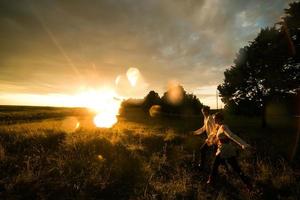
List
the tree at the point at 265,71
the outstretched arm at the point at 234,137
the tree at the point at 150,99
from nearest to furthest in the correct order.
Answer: the outstretched arm at the point at 234,137
the tree at the point at 265,71
the tree at the point at 150,99

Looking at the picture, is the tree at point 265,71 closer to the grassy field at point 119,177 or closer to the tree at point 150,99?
the tree at point 150,99

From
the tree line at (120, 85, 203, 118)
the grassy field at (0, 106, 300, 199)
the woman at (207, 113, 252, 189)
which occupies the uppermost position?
the tree line at (120, 85, 203, 118)

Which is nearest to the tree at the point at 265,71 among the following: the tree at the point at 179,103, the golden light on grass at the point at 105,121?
the tree at the point at 179,103

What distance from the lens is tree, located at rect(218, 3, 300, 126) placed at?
2183 cm

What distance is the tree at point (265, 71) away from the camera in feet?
71.6

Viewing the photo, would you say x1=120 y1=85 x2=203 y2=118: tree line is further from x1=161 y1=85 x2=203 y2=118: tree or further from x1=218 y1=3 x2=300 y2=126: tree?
x1=218 y1=3 x2=300 y2=126: tree

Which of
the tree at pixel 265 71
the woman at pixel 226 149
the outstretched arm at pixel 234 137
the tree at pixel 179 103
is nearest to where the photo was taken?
the outstretched arm at pixel 234 137

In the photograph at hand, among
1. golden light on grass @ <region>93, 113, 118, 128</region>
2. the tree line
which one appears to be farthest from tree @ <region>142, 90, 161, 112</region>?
golden light on grass @ <region>93, 113, 118, 128</region>

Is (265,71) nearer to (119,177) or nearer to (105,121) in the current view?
(105,121)

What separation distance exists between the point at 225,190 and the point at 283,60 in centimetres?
2226

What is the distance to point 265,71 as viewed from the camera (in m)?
27.4

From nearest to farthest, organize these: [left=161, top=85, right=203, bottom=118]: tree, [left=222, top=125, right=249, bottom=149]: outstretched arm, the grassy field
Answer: the grassy field < [left=222, top=125, right=249, bottom=149]: outstretched arm < [left=161, top=85, right=203, bottom=118]: tree

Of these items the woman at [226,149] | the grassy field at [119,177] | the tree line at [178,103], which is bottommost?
the grassy field at [119,177]

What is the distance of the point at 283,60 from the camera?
2412 centimetres
